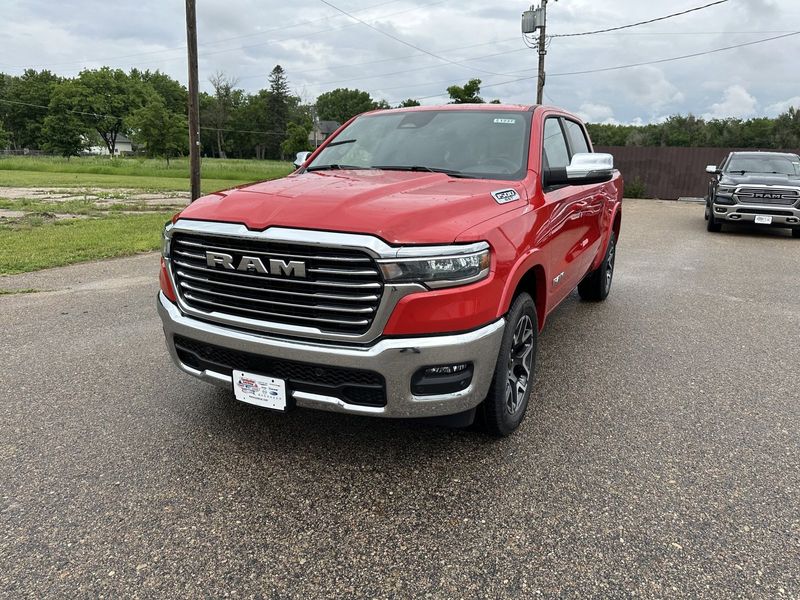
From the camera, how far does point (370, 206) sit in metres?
2.71

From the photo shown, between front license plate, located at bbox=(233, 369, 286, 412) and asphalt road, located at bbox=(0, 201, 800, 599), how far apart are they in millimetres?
382

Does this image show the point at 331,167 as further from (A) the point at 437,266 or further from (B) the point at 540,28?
(B) the point at 540,28

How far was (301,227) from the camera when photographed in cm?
255

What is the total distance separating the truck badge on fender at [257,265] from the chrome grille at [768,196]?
1213 centimetres

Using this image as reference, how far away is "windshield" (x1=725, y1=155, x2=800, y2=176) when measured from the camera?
41.0 feet

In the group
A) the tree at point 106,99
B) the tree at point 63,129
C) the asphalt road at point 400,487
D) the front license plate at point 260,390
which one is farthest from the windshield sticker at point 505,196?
the tree at point 106,99

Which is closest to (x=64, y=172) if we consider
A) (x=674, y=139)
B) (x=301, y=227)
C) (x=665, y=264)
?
(x=665, y=264)

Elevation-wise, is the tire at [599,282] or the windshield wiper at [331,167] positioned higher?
the windshield wiper at [331,167]

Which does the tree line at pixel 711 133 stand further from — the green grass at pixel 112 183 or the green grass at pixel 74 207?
the green grass at pixel 74 207

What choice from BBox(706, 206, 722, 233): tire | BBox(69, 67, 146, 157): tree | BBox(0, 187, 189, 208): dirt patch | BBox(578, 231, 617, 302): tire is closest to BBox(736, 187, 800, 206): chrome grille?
BBox(706, 206, 722, 233): tire

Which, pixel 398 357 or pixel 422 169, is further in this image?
pixel 422 169

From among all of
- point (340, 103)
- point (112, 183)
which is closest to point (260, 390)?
point (112, 183)

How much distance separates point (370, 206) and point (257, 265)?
0.59 meters

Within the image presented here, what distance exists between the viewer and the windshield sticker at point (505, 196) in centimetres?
308
